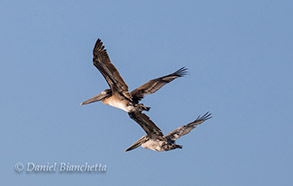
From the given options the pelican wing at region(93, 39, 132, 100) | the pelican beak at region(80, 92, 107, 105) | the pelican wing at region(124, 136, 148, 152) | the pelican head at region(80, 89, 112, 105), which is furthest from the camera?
the pelican wing at region(124, 136, 148, 152)

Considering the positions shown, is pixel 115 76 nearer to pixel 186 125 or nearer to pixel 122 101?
pixel 122 101

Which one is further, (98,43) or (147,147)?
(147,147)

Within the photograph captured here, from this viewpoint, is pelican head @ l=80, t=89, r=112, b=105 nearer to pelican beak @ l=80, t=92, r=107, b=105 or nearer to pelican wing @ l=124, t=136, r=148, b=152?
pelican beak @ l=80, t=92, r=107, b=105

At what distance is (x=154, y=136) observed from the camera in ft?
123

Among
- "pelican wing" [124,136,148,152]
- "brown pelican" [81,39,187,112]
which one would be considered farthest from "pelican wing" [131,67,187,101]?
"pelican wing" [124,136,148,152]

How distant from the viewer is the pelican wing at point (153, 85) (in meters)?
36.8

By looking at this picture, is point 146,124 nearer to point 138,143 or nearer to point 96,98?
point 138,143

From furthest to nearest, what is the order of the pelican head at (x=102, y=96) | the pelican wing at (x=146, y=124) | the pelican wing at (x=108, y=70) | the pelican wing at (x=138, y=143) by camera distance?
the pelican wing at (x=138, y=143), the pelican head at (x=102, y=96), the pelican wing at (x=146, y=124), the pelican wing at (x=108, y=70)

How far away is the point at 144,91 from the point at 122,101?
45.5 inches

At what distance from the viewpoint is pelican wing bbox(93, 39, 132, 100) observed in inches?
1378

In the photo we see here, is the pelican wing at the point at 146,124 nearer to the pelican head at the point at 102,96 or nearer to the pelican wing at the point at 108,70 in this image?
the pelican wing at the point at 108,70

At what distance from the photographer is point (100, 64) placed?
35438mm

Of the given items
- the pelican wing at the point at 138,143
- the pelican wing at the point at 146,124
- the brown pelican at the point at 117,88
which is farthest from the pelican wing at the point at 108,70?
the pelican wing at the point at 138,143

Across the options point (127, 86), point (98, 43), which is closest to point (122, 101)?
point (127, 86)
